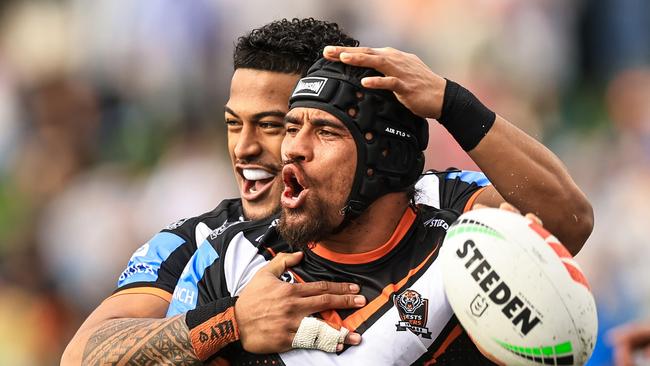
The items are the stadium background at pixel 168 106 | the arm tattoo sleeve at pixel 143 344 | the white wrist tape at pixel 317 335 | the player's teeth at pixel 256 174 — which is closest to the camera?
the white wrist tape at pixel 317 335

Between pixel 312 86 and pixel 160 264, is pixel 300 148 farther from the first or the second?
pixel 160 264

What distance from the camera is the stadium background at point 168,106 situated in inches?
391

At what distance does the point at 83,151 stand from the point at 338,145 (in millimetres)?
6798

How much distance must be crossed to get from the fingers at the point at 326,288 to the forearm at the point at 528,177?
680 millimetres

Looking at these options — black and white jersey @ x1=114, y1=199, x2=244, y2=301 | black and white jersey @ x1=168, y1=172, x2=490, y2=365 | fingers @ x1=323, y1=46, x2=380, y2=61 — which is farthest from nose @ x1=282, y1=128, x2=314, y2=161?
black and white jersey @ x1=114, y1=199, x2=244, y2=301

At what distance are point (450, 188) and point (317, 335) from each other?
3.85ft

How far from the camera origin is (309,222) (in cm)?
441

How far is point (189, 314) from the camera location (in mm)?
4551

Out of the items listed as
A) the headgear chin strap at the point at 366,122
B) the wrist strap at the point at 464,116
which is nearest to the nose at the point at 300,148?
the headgear chin strap at the point at 366,122

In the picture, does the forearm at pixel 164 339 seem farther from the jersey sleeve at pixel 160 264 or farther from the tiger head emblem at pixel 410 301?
the tiger head emblem at pixel 410 301

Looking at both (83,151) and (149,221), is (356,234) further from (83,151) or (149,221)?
(83,151)

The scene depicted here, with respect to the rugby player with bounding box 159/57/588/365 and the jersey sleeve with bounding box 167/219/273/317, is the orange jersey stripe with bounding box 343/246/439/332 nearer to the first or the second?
the rugby player with bounding box 159/57/588/365

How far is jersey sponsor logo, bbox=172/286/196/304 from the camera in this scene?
4.67 metres

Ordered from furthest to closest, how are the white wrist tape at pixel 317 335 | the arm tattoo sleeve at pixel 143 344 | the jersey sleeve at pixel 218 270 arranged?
the jersey sleeve at pixel 218 270 → the arm tattoo sleeve at pixel 143 344 → the white wrist tape at pixel 317 335
